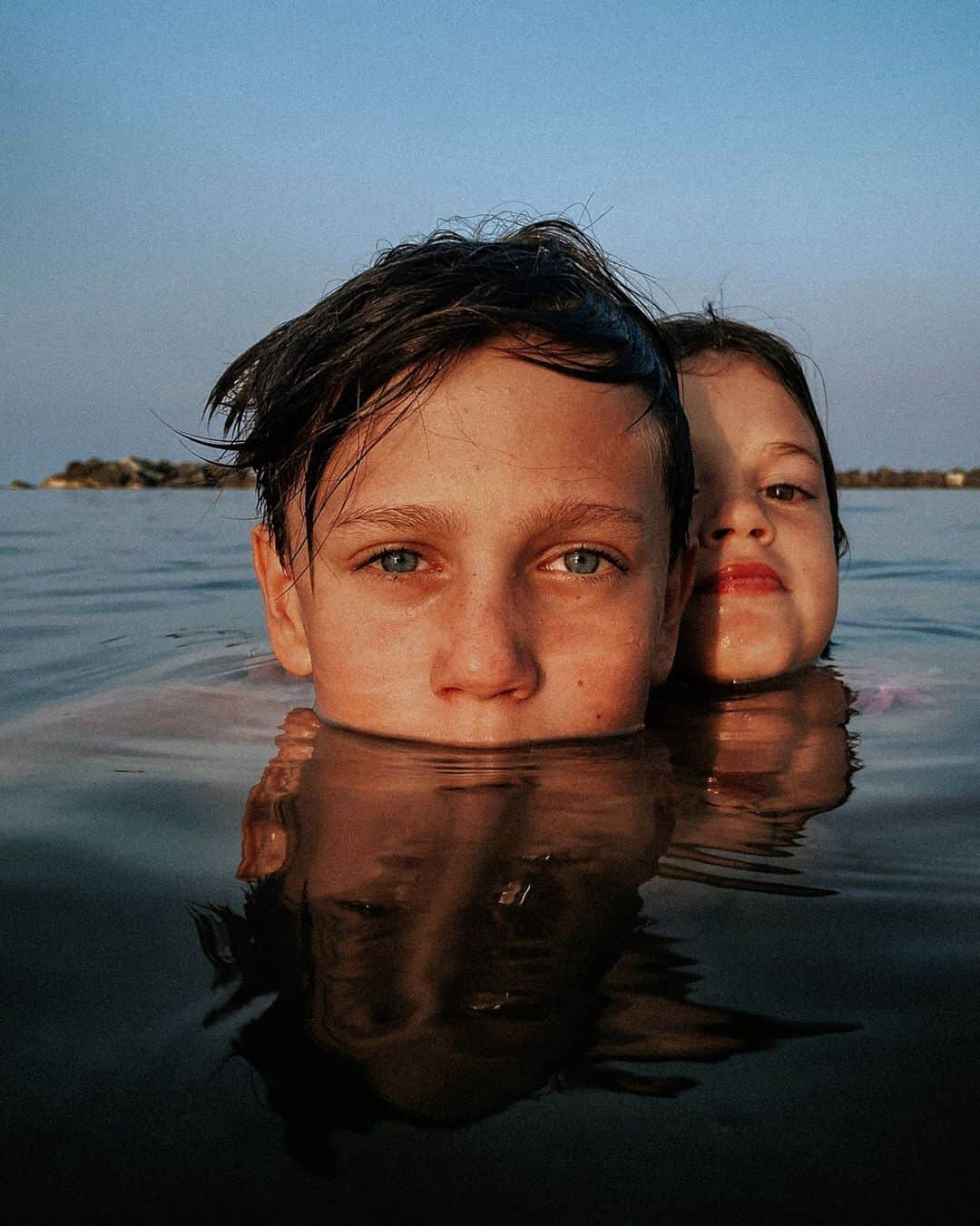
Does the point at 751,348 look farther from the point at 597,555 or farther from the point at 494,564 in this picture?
the point at 494,564

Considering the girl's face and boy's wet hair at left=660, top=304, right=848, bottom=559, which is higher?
boy's wet hair at left=660, top=304, right=848, bottom=559

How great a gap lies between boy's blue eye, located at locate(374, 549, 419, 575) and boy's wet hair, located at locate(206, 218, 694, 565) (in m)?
0.21

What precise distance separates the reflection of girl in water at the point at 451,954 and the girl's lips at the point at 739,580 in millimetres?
1645

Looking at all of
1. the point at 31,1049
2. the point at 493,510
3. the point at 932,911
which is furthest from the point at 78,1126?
the point at 493,510

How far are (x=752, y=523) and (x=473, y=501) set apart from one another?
5.27ft

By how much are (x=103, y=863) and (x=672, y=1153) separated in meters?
1.07

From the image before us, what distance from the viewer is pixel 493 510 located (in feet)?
7.60

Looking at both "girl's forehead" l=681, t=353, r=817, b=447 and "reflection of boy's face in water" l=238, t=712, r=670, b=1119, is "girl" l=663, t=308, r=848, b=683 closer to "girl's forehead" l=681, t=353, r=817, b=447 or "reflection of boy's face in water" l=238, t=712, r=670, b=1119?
"girl's forehead" l=681, t=353, r=817, b=447

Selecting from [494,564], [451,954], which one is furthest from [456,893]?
[494,564]

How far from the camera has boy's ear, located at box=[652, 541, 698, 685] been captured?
2.99 meters

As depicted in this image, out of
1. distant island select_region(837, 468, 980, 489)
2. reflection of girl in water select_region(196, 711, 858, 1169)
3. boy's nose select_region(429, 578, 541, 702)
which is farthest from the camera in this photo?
distant island select_region(837, 468, 980, 489)

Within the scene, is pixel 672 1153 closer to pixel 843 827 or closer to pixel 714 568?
pixel 843 827

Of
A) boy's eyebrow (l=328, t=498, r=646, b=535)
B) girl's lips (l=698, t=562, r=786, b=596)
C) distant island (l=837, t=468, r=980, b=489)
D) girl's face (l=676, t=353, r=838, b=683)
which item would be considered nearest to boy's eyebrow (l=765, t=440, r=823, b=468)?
girl's face (l=676, t=353, r=838, b=683)

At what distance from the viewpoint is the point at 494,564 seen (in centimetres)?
233
